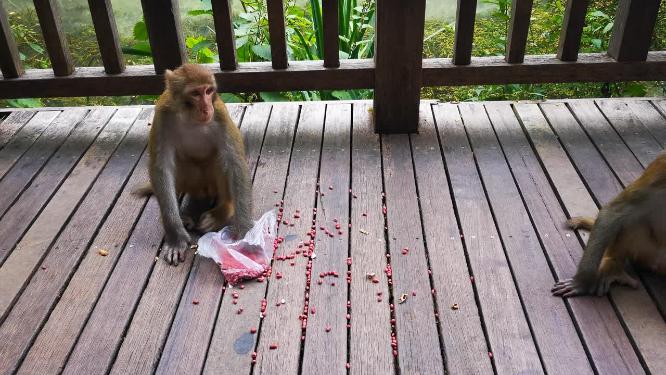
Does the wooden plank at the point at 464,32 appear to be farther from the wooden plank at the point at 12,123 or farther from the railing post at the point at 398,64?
the wooden plank at the point at 12,123

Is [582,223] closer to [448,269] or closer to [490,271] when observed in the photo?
[490,271]

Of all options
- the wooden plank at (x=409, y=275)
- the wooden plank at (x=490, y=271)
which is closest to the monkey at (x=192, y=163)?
the wooden plank at (x=409, y=275)

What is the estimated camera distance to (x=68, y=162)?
436 cm

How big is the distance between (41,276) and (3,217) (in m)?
0.77

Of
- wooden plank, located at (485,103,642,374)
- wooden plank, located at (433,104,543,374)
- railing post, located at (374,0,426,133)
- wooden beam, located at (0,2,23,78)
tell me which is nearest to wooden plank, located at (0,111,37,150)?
wooden beam, located at (0,2,23,78)

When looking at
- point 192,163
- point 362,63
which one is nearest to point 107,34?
point 192,163

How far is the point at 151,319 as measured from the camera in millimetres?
2916

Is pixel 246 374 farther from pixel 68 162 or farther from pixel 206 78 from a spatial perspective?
pixel 68 162

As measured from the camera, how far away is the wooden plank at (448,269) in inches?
106

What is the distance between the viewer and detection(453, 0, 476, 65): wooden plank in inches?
172

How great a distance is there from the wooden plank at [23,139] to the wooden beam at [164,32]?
114cm

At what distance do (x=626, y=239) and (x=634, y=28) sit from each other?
2.25m

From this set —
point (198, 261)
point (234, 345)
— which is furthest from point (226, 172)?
point (234, 345)

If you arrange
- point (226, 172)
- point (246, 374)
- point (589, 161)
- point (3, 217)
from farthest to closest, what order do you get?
point (589, 161), point (3, 217), point (226, 172), point (246, 374)
